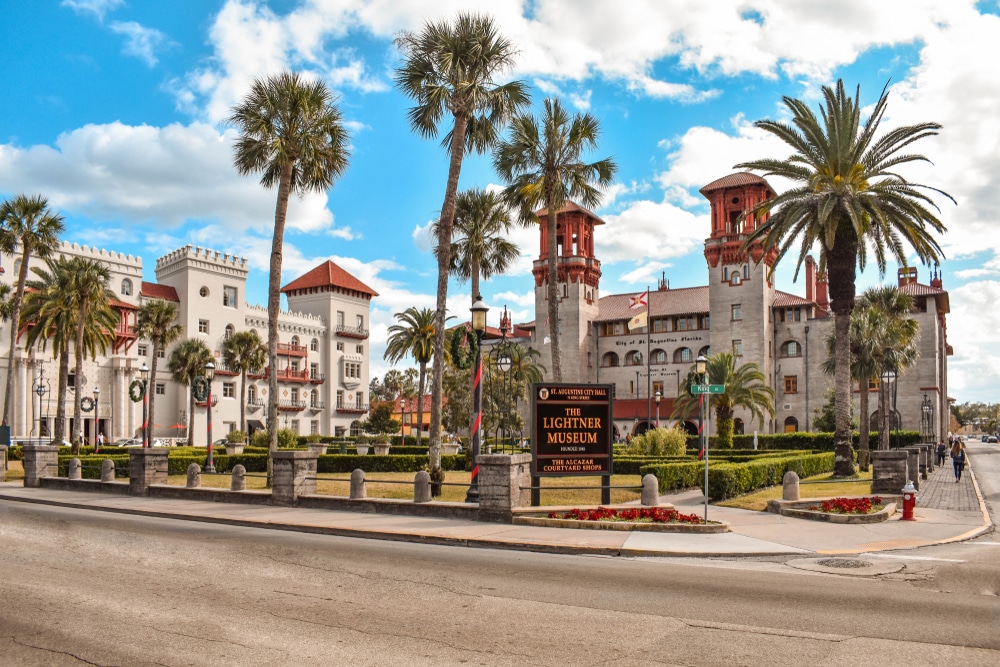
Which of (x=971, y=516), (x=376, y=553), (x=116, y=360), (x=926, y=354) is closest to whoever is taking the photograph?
(x=376, y=553)

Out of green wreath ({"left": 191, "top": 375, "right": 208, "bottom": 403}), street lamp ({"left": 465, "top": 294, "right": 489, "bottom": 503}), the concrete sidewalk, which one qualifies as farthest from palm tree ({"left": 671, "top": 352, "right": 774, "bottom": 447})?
street lamp ({"left": 465, "top": 294, "right": 489, "bottom": 503})

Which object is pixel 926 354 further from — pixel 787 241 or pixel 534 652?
pixel 534 652

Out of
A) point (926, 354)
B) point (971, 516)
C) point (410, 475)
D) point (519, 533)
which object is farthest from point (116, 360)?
point (926, 354)

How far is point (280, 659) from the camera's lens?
750cm

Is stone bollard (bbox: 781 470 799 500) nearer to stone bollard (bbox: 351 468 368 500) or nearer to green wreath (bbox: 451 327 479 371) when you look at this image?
green wreath (bbox: 451 327 479 371)

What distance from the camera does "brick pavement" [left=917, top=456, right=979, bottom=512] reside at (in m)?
23.7

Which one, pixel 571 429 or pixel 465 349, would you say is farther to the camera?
pixel 465 349

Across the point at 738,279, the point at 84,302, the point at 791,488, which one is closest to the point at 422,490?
the point at 791,488

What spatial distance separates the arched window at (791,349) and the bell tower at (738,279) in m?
1.05

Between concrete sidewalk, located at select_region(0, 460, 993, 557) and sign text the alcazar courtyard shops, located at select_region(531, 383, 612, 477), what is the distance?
2610 millimetres

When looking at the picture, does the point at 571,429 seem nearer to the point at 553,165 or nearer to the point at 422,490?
the point at 422,490

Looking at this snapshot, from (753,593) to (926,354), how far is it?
7029 cm

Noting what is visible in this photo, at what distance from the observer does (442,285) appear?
2619 centimetres

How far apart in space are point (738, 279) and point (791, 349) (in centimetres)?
864
